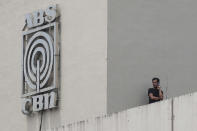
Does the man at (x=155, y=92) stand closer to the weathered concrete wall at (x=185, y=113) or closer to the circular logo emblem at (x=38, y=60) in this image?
the circular logo emblem at (x=38, y=60)

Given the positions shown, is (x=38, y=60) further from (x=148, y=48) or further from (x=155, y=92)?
(x=155, y=92)

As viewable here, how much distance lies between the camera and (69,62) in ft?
117

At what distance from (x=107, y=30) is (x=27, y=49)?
4.20 meters

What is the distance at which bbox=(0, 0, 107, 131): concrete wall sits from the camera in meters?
34.5

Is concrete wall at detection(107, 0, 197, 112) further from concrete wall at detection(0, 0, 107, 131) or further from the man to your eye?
the man

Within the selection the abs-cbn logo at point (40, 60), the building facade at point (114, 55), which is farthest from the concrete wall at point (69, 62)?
the abs-cbn logo at point (40, 60)

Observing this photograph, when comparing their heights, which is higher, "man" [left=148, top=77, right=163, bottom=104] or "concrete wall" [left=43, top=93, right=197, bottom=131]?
"man" [left=148, top=77, right=163, bottom=104]

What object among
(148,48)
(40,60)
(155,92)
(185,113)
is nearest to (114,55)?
(148,48)

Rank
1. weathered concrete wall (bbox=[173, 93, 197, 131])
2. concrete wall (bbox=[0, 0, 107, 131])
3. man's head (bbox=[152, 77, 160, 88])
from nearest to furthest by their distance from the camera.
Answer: weathered concrete wall (bbox=[173, 93, 197, 131]) → man's head (bbox=[152, 77, 160, 88]) → concrete wall (bbox=[0, 0, 107, 131])

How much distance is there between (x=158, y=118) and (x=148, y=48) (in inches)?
392

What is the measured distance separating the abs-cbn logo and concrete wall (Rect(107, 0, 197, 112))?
2.42 metres

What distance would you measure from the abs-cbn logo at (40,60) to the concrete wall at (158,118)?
8667mm

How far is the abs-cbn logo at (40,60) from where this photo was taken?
3625cm

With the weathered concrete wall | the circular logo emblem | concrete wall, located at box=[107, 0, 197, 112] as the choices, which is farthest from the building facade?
the weathered concrete wall
